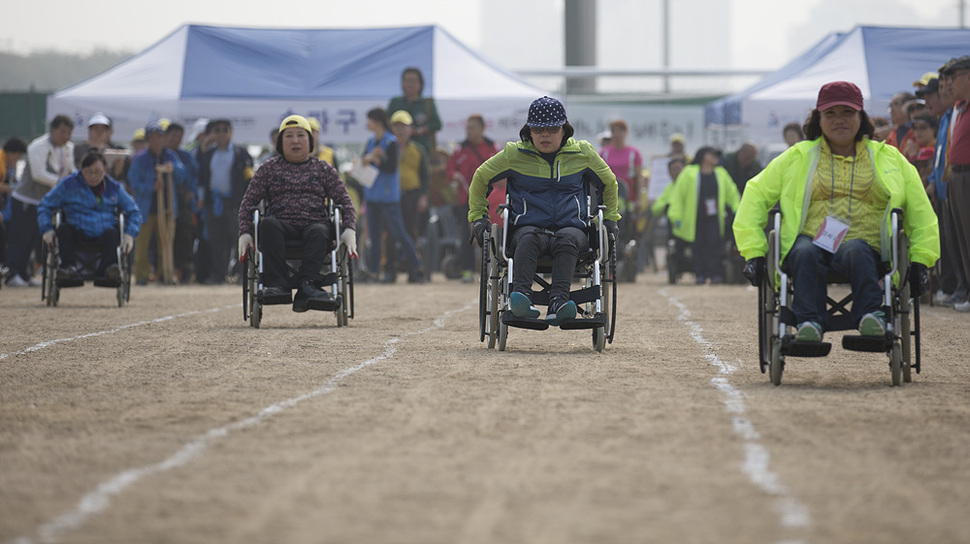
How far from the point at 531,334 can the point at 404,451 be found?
17.4 feet

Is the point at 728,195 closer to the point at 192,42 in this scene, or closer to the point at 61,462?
the point at 192,42

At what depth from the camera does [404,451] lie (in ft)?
16.8

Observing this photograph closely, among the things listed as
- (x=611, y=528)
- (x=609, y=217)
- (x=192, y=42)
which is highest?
(x=192, y=42)

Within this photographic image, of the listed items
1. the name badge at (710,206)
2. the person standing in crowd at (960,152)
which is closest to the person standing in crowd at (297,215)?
the person standing in crowd at (960,152)

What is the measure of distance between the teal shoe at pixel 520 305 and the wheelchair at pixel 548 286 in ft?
0.13

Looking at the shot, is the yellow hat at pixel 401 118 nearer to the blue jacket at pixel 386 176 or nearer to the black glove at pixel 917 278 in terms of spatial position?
the blue jacket at pixel 386 176

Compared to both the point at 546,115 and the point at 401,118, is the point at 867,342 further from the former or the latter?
the point at 401,118

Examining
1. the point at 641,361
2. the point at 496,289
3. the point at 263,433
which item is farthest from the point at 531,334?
the point at 263,433

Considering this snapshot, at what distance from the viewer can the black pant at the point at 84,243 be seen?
1318 cm

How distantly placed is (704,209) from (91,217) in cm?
775

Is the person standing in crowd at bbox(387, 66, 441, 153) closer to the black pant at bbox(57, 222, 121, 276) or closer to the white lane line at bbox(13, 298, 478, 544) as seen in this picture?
the black pant at bbox(57, 222, 121, 276)

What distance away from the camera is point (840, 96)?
734 cm

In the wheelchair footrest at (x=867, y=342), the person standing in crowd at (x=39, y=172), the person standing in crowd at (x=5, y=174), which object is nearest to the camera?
the wheelchair footrest at (x=867, y=342)

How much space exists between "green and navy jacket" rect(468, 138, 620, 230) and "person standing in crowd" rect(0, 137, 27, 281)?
31.4ft
